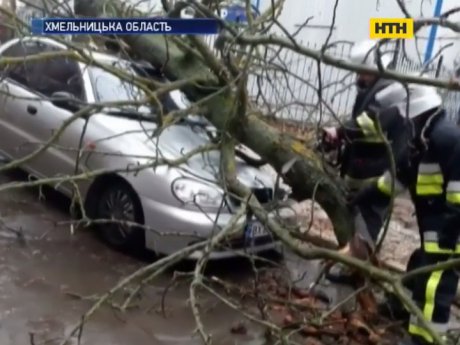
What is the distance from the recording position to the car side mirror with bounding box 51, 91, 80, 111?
5971 mm

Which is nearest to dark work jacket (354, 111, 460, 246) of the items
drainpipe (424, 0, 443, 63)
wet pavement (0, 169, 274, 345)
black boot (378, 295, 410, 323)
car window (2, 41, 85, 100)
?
black boot (378, 295, 410, 323)

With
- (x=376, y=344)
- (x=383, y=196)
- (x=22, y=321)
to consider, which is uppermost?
(x=383, y=196)

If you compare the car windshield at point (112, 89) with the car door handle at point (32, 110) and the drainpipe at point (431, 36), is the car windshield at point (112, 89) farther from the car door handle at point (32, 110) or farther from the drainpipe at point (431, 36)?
the drainpipe at point (431, 36)

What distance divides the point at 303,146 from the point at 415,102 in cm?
143

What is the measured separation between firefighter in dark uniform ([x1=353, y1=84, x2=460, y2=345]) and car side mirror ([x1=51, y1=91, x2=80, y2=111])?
2656mm

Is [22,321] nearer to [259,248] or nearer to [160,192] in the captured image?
[160,192]

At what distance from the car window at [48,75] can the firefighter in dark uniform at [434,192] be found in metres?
3.13

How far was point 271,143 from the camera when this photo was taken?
5828 millimetres

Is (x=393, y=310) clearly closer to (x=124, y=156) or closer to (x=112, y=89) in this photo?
(x=124, y=156)

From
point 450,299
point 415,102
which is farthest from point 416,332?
point 415,102

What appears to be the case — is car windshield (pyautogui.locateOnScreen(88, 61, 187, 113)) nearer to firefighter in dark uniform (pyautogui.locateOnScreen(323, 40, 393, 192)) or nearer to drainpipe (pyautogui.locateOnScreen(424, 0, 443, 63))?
firefighter in dark uniform (pyautogui.locateOnScreen(323, 40, 393, 192))

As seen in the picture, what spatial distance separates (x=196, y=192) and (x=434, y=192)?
1.80 metres

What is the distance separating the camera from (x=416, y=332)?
4574 mm

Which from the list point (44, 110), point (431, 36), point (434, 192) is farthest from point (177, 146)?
point (431, 36)
